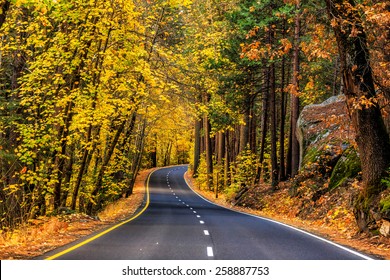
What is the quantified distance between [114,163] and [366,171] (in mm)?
17820

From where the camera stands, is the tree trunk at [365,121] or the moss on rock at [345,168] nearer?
the tree trunk at [365,121]

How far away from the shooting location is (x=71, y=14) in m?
15.7

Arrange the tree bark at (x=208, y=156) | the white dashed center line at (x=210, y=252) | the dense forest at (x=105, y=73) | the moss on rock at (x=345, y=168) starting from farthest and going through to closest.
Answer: the tree bark at (x=208, y=156) → the moss on rock at (x=345, y=168) → the dense forest at (x=105, y=73) → the white dashed center line at (x=210, y=252)

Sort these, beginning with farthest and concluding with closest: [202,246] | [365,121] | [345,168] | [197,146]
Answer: [197,146]
[345,168]
[365,121]
[202,246]

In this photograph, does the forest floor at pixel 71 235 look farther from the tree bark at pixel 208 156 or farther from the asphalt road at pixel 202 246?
the tree bark at pixel 208 156

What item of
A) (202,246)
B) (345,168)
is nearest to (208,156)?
(345,168)

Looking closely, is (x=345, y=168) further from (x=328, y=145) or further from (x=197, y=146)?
(x=197, y=146)

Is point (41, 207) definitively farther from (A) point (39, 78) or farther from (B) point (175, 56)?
(B) point (175, 56)

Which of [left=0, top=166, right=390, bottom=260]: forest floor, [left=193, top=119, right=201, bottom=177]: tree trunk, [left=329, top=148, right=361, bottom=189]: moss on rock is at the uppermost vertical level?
[left=193, top=119, right=201, bottom=177]: tree trunk

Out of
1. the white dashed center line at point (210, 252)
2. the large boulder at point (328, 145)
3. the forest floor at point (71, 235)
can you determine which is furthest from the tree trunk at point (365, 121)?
the white dashed center line at point (210, 252)

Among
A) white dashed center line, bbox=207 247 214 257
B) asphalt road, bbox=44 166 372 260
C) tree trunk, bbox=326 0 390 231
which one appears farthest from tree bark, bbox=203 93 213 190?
white dashed center line, bbox=207 247 214 257

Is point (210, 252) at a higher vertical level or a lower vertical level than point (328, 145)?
lower

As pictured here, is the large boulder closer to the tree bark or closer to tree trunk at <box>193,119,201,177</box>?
the tree bark

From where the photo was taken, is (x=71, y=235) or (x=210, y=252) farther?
(x=71, y=235)
